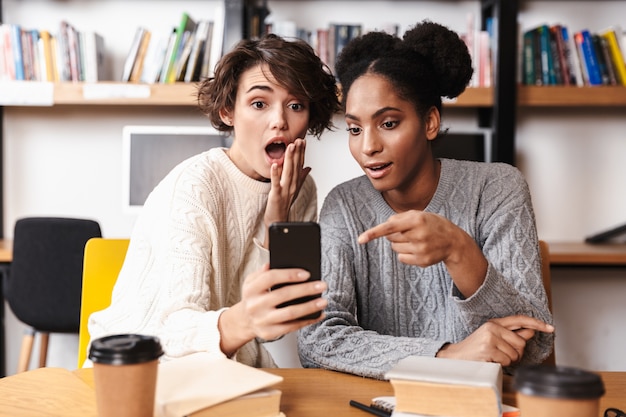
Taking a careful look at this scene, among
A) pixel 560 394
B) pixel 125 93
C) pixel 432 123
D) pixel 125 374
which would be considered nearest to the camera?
pixel 560 394

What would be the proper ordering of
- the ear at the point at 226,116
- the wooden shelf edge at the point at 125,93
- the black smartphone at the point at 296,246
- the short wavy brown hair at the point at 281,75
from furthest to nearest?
the wooden shelf edge at the point at 125,93
the ear at the point at 226,116
the short wavy brown hair at the point at 281,75
the black smartphone at the point at 296,246

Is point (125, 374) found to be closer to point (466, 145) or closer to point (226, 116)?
point (226, 116)

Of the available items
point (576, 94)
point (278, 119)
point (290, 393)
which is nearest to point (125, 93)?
point (278, 119)

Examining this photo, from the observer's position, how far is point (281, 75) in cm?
153

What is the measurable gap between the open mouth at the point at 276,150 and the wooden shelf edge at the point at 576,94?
71.4 inches

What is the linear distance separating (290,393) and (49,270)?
186 cm

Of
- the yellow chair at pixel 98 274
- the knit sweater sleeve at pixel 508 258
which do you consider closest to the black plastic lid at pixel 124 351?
the knit sweater sleeve at pixel 508 258

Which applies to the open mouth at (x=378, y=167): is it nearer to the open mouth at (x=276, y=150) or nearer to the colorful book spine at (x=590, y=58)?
the open mouth at (x=276, y=150)

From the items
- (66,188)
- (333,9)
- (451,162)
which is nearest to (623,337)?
(333,9)

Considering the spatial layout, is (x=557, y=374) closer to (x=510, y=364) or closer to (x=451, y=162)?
(x=510, y=364)

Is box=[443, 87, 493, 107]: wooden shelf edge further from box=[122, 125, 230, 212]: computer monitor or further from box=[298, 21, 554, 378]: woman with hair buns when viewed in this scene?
box=[298, 21, 554, 378]: woman with hair buns

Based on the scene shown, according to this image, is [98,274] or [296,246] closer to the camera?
[296,246]

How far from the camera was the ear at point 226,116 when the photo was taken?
5.51ft

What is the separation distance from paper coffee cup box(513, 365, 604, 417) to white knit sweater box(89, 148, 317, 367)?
570mm
